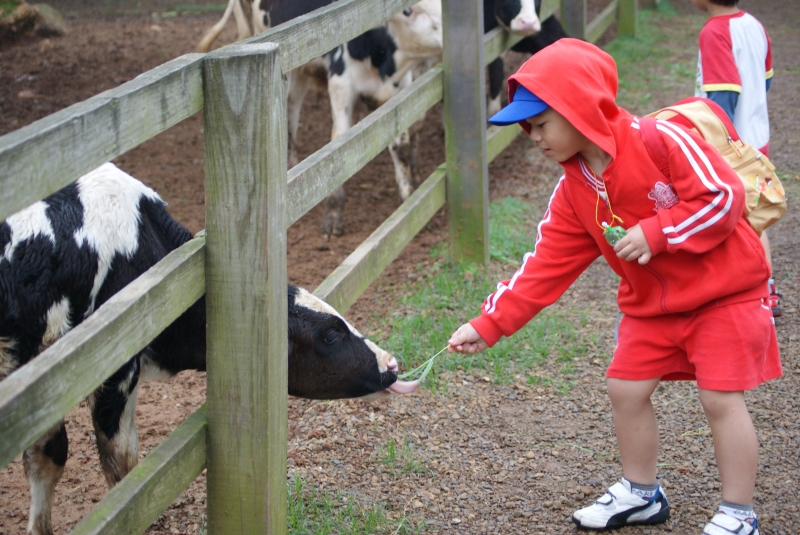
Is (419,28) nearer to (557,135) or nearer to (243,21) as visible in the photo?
(243,21)

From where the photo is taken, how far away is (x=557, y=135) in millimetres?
2344

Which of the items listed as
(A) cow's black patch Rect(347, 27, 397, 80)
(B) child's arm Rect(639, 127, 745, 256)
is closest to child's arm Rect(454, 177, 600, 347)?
(B) child's arm Rect(639, 127, 745, 256)

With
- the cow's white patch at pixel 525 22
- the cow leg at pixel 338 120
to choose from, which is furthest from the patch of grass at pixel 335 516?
the cow's white patch at pixel 525 22

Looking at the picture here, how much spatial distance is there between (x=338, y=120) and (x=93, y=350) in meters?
4.47

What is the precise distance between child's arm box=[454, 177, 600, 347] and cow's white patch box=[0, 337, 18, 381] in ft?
4.45

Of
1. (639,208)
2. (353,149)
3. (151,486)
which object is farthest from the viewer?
(353,149)

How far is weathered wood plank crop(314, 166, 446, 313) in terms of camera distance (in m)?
3.35

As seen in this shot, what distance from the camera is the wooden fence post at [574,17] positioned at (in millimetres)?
8047

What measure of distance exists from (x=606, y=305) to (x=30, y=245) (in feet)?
9.83

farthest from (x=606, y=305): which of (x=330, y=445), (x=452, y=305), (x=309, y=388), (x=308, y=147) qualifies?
(x=308, y=147)

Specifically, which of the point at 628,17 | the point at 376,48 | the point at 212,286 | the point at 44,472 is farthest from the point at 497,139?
the point at 628,17

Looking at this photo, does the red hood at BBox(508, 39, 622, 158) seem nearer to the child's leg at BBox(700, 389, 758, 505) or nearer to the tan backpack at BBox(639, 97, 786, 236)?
the tan backpack at BBox(639, 97, 786, 236)

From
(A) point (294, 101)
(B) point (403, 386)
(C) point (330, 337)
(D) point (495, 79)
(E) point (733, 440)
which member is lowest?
(D) point (495, 79)

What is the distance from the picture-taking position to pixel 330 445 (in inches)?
131
